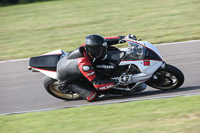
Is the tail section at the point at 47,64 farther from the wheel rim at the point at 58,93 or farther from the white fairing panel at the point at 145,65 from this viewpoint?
the white fairing panel at the point at 145,65

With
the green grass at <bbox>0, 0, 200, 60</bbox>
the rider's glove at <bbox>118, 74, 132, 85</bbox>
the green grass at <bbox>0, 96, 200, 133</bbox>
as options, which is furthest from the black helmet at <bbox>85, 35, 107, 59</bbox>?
the green grass at <bbox>0, 0, 200, 60</bbox>

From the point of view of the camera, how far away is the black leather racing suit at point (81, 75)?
6.97 meters

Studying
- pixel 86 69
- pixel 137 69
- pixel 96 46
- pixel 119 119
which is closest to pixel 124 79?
pixel 137 69

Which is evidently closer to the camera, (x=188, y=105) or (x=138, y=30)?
(x=188, y=105)

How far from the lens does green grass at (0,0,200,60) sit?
1216 centimetres

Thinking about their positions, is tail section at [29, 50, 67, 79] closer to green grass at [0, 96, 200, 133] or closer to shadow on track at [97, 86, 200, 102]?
green grass at [0, 96, 200, 133]

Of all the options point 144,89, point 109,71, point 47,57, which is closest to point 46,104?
point 47,57

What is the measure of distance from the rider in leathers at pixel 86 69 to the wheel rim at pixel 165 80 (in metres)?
0.85

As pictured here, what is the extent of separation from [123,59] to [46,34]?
24.8 ft

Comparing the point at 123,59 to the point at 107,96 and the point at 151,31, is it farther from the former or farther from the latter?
the point at 151,31

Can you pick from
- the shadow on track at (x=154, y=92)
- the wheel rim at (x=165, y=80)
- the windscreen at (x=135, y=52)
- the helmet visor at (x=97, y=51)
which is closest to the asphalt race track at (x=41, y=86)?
the shadow on track at (x=154, y=92)

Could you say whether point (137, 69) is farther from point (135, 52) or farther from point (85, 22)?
point (85, 22)

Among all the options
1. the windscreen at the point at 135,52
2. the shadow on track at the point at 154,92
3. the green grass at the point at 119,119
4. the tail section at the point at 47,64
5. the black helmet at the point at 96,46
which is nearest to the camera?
the green grass at the point at 119,119

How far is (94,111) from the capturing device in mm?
6453
